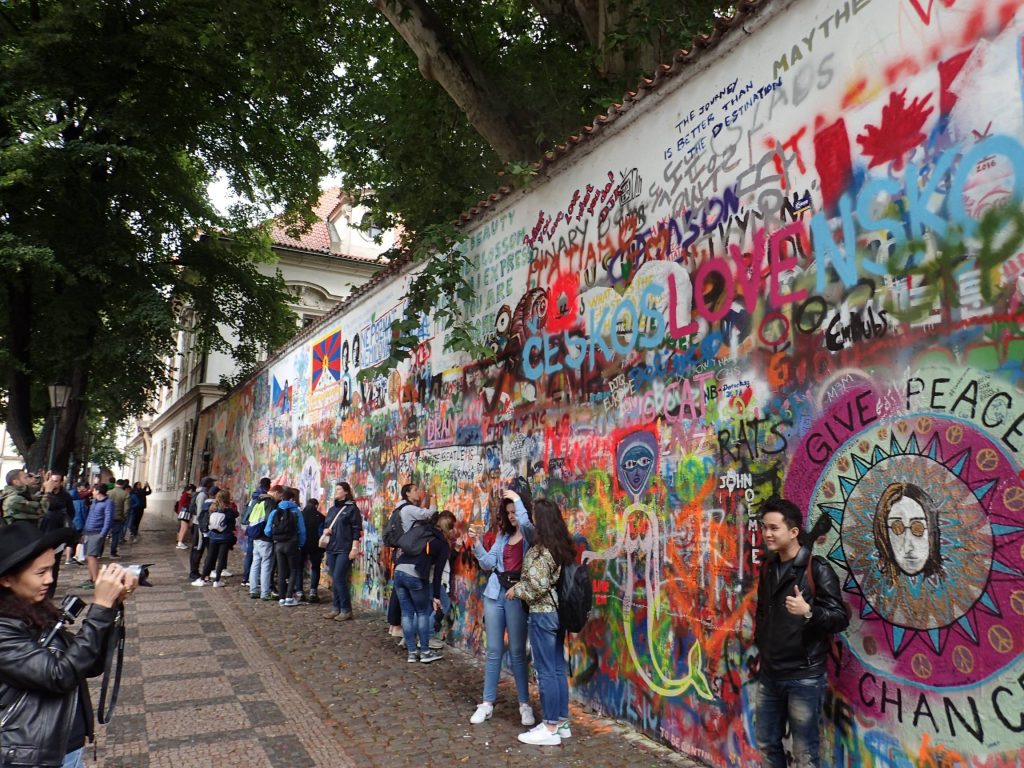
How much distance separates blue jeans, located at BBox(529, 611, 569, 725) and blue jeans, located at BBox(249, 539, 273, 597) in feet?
23.2

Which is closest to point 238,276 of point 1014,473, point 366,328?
point 366,328

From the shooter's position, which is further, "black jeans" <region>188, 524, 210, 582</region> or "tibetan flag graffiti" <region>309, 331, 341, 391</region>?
"tibetan flag graffiti" <region>309, 331, 341, 391</region>

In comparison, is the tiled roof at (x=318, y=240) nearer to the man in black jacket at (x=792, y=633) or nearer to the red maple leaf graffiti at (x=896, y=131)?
the red maple leaf graffiti at (x=896, y=131)

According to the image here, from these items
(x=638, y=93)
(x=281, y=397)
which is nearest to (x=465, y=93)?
(x=638, y=93)

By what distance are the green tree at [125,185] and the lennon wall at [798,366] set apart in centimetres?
972

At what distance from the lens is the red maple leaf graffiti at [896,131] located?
369cm

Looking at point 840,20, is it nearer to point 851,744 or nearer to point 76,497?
point 851,744

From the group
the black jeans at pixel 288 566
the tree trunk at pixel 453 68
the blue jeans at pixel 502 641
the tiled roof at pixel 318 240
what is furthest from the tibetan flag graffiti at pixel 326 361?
the tiled roof at pixel 318 240

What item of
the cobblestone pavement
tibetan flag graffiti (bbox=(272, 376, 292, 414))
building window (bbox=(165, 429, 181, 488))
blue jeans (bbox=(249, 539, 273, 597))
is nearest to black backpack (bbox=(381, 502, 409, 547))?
the cobblestone pavement

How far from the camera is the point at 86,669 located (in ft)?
8.49

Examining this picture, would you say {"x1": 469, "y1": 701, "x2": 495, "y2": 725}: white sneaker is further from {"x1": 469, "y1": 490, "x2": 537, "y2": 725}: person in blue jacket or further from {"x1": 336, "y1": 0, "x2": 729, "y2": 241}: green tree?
{"x1": 336, "y1": 0, "x2": 729, "y2": 241}: green tree

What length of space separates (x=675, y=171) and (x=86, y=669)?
4808mm

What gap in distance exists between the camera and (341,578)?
9430 millimetres

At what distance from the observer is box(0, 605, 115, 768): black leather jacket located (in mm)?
2475
